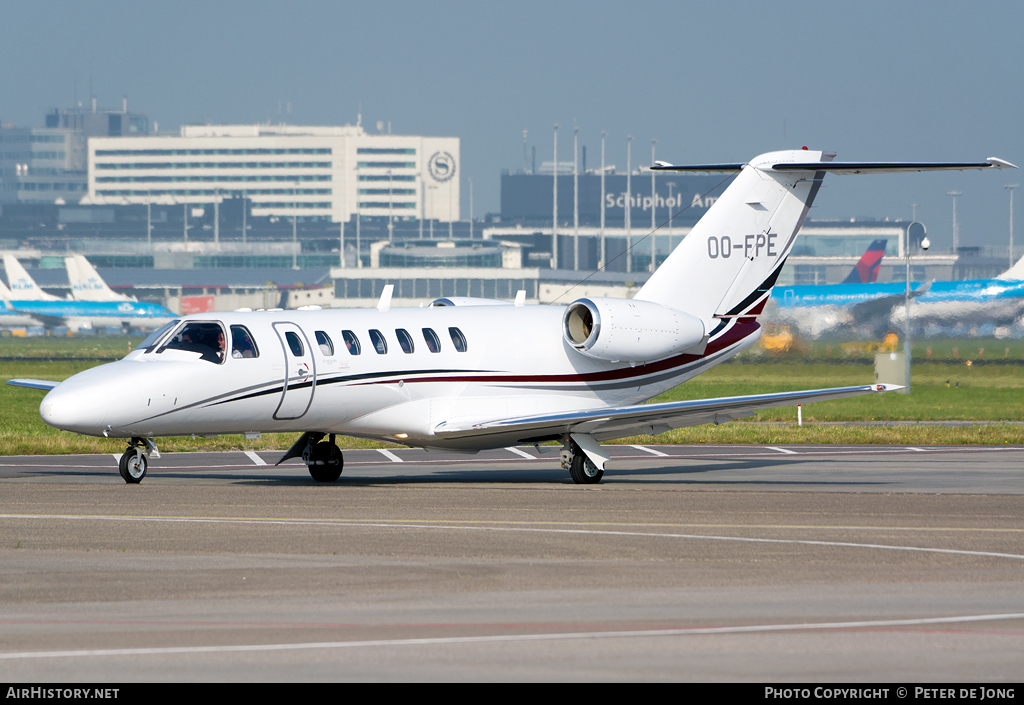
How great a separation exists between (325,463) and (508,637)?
14.9 meters

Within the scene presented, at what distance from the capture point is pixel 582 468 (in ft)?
78.4

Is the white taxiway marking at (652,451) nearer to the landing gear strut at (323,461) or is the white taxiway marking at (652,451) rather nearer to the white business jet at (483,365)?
the white business jet at (483,365)

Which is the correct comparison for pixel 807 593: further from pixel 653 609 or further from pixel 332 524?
pixel 332 524

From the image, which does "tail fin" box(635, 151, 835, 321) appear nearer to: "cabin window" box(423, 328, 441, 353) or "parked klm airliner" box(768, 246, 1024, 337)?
"cabin window" box(423, 328, 441, 353)

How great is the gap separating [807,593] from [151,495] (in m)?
12.0

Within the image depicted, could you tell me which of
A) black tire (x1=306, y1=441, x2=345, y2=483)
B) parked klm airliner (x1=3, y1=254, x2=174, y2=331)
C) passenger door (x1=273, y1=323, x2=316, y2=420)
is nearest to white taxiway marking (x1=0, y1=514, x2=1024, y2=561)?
passenger door (x1=273, y1=323, x2=316, y2=420)

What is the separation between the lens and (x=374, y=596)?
11.7 m

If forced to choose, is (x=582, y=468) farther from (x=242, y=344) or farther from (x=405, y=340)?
(x=242, y=344)

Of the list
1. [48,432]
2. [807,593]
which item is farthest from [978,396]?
[807,593]

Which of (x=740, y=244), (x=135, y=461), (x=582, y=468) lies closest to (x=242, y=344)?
(x=135, y=461)

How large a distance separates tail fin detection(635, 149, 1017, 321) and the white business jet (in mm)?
28

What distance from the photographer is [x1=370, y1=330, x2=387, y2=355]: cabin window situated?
2358cm

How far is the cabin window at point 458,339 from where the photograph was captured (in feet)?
80.1
